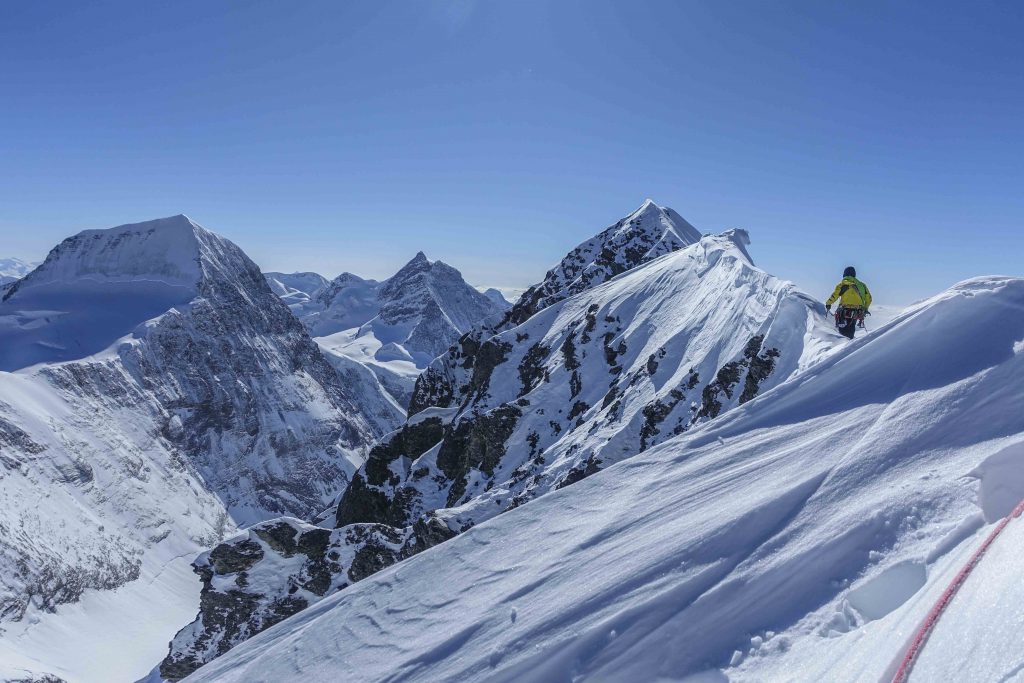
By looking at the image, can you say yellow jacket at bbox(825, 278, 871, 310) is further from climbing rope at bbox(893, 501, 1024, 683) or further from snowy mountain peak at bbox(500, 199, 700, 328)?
snowy mountain peak at bbox(500, 199, 700, 328)

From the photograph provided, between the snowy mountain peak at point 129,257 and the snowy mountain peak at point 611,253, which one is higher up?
the snowy mountain peak at point 129,257

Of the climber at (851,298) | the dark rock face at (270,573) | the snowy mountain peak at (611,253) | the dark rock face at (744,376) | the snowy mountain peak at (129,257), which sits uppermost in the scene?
the snowy mountain peak at (129,257)

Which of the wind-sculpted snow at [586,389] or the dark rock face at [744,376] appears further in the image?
the wind-sculpted snow at [586,389]

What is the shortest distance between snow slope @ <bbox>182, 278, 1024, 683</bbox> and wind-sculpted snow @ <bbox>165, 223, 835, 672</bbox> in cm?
751

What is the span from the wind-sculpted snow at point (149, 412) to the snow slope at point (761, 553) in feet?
296

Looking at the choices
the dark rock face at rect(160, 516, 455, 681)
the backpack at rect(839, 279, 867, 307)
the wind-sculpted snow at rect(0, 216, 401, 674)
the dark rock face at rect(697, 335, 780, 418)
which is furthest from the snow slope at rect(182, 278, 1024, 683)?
the wind-sculpted snow at rect(0, 216, 401, 674)

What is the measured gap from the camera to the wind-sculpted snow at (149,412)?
84.5 metres

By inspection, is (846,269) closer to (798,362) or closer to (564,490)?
(798,362)

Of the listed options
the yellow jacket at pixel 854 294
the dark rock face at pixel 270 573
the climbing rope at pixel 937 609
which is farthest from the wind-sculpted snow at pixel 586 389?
the climbing rope at pixel 937 609

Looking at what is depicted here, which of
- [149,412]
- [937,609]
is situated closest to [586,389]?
[937,609]

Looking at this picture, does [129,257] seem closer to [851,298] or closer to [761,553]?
[851,298]

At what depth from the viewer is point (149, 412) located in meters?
118

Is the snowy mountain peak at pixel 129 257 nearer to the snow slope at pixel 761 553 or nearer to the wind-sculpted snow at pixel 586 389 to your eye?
the wind-sculpted snow at pixel 586 389

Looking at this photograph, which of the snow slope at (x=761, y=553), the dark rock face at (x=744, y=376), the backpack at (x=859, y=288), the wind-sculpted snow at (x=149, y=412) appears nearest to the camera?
the snow slope at (x=761, y=553)
